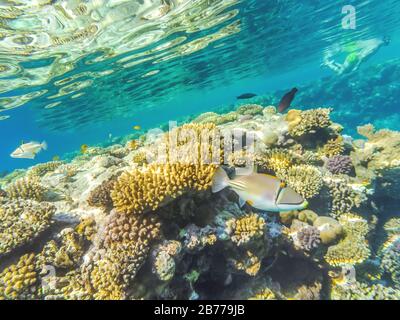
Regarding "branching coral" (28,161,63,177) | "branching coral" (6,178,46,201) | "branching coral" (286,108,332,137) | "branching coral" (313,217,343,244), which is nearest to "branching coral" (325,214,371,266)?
"branching coral" (313,217,343,244)

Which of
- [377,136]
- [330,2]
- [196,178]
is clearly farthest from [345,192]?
[330,2]

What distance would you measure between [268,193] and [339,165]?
4.87 meters

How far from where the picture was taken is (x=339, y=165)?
269 inches

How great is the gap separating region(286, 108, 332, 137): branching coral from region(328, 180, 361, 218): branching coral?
5.16 feet

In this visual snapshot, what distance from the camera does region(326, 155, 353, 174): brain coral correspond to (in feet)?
22.4

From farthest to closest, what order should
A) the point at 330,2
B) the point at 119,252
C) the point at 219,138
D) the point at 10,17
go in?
the point at 330,2 < the point at 10,17 < the point at 219,138 < the point at 119,252

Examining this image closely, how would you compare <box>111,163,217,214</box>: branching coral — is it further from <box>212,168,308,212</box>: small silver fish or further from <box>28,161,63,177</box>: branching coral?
<box>28,161,63,177</box>: branching coral

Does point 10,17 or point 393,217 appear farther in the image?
point 10,17

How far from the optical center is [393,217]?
309 inches

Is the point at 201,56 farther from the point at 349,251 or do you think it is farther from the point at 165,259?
the point at 165,259

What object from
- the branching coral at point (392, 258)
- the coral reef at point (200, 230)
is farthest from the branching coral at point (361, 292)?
the branching coral at point (392, 258)
